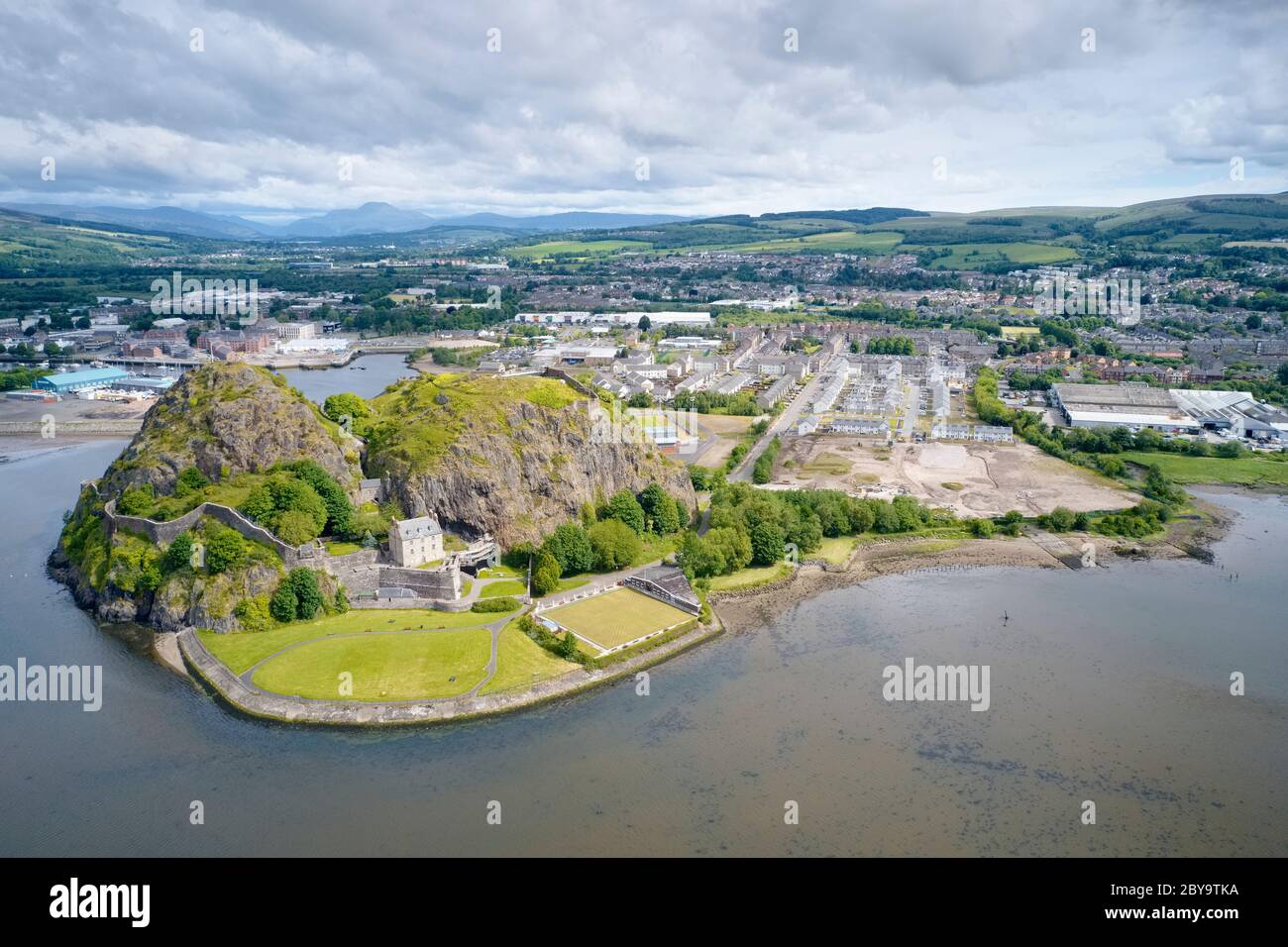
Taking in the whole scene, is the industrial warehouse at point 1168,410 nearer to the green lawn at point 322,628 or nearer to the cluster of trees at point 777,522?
the cluster of trees at point 777,522

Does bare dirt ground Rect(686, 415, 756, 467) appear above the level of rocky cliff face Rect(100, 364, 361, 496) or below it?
below

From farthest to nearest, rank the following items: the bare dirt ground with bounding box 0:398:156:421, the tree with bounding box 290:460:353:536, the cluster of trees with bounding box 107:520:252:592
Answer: the bare dirt ground with bounding box 0:398:156:421 < the tree with bounding box 290:460:353:536 < the cluster of trees with bounding box 107:520:252:592

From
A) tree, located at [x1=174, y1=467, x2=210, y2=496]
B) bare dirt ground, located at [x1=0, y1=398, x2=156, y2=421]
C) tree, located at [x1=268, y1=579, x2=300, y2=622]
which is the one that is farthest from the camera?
bare dirt ground, located at [x1=0, y1=398, x2=156, y2=421]

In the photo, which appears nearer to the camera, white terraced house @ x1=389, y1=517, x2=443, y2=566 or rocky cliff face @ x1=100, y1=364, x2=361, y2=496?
white terraced house @ x1=389, y1=517, x2=443, y2=566

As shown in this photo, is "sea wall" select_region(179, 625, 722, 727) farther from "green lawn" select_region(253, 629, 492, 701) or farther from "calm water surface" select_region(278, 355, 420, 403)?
"calm water surface" select_region(278, 355, 420, 403)

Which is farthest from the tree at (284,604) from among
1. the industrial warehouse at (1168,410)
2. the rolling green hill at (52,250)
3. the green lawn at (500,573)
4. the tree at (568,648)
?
the rolling green hill at (52,250)

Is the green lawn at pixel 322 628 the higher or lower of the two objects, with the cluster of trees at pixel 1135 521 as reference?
lower

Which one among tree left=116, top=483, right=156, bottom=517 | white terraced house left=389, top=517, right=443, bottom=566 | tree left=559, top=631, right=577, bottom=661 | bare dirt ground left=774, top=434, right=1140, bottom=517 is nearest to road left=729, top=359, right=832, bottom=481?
bare dirt ground left=774, top=434, right=1140, bottom=517

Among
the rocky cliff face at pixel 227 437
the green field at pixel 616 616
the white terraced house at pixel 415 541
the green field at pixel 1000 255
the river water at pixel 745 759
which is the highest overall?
the green field at pixel 1000 255
